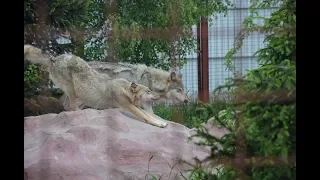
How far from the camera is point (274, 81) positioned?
179 centimetres

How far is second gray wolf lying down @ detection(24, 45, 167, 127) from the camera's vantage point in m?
1.87

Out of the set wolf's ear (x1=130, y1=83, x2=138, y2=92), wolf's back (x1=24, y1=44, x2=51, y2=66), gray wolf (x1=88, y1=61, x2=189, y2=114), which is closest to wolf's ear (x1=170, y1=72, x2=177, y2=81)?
gray wolf (x1=88, y1=61, x2=189, y2=114)

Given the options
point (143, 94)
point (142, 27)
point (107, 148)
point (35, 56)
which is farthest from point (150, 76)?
point (35, 56)

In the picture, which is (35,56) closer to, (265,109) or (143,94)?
(143,94)

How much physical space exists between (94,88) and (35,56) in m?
0.29

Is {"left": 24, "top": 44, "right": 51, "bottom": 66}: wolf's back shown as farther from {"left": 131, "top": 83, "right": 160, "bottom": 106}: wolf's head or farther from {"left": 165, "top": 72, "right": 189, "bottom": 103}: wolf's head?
{"left": 165, "top": 72, "right": 189, "bottom": 103}: wolf's head

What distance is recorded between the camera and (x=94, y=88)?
193cm

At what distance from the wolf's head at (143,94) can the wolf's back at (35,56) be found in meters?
0.36

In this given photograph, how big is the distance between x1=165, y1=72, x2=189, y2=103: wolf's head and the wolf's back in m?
0.49

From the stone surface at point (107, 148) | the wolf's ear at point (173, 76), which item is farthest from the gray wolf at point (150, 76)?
the stone surface at point (107, 148)

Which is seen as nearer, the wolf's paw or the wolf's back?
the wolf's back
